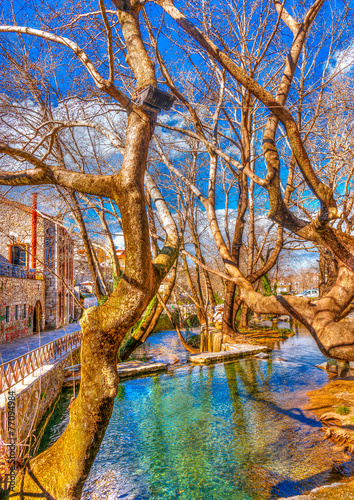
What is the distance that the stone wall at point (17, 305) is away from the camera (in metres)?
15.0

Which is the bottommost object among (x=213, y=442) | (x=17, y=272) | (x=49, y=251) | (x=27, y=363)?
(x=213, y=442)

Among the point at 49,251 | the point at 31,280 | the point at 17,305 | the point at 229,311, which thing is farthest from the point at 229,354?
the point at 49,251

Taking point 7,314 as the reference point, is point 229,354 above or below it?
below

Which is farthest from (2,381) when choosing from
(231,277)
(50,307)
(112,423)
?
(50,307)

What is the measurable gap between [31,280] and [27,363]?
12585mm

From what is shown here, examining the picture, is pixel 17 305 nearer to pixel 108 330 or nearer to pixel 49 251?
pixel 49 251

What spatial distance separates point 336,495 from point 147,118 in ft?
14.2

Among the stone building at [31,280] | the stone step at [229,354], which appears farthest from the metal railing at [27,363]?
the stone step at [229,354]

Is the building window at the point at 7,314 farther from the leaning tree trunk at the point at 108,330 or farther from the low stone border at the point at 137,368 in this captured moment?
the leaning tree trunk at the point at 108,330

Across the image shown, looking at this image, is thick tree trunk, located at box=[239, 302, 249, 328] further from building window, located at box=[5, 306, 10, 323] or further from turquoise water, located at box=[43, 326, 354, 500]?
building window, located at box=[5, 306, 10, 323]

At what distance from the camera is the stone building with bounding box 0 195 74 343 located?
15.7 m

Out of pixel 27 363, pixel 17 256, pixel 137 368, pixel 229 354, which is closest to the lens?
pixel 27 363

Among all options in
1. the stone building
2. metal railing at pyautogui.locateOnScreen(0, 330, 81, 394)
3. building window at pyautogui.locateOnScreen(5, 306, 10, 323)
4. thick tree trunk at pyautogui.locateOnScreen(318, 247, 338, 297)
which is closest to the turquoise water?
metal railing at pyautogui.locateOnScreen(0, 330, 81, 394)

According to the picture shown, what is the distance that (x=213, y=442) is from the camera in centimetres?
601
